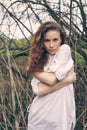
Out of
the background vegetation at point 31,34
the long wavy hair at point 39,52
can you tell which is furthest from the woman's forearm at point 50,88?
the background vegetation at point 31,34

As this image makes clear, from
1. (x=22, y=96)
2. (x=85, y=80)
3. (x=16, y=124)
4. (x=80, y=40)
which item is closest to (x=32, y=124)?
(x=16, y=124)

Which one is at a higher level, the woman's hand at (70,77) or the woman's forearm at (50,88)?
the woman's hand at (70,77)

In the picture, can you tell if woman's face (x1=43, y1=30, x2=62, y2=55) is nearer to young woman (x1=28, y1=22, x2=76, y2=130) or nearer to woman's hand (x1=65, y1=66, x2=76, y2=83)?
young woman (x1=28, y1=22, x2=76, y2=130)

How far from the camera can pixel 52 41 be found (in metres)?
2.13

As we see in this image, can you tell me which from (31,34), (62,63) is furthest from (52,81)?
(31,34)

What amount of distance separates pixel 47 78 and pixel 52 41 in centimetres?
22

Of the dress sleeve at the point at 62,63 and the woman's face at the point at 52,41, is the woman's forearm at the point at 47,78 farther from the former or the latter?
the woman's face at the point at 52,41

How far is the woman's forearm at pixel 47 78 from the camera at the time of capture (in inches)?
81.4

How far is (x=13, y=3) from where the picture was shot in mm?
3758

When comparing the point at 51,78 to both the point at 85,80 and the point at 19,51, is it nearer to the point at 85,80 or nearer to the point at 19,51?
the point at 85,80

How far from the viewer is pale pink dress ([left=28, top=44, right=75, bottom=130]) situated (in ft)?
6.86

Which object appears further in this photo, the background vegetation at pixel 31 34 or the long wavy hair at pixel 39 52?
the background vegetation at pixel 31 34

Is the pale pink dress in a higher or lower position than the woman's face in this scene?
lower

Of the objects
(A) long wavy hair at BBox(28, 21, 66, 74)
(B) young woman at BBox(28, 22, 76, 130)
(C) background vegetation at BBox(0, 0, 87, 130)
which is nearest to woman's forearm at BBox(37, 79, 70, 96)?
(B) young woman at BBox(28, 22, 76, 130)
